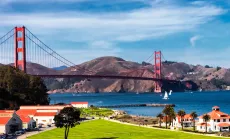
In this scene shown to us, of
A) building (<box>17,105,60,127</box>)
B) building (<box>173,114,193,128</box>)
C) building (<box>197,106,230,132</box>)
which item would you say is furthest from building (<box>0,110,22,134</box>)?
building (<box>197,106,230,132</box>)

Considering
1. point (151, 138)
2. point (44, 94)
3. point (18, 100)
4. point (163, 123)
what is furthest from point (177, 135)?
point (44, 94)

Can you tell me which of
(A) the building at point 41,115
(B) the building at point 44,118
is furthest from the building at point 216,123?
(A) the building at point 41,115

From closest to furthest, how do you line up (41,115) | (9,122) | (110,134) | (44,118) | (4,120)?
(110,134) < (4,120) < (9,122) < (44,118) < (41,115)

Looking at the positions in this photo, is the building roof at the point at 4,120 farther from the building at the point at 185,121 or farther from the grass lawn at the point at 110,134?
the building at the point at 185,121

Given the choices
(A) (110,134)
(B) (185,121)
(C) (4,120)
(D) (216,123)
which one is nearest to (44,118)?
(C) (4,120)

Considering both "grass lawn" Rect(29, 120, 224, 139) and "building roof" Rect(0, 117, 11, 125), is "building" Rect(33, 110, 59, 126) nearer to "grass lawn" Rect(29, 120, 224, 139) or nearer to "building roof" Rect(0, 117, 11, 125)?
"building roof" Rect(0, 117, 11, 125)

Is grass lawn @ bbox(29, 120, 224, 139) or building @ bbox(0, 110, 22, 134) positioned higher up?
building @ bbox(0, 110, 22, 134)

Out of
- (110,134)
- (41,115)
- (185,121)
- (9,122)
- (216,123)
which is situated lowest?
(110,134)

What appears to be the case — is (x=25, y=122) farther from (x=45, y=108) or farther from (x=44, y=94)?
(x=44, y=94)

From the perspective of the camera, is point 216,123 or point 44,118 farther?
point 44,118

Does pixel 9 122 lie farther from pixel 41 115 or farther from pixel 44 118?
pixel 41 115
